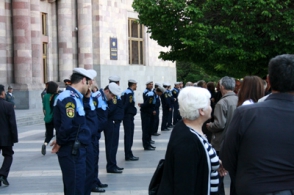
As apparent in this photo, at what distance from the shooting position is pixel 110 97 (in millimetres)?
9773

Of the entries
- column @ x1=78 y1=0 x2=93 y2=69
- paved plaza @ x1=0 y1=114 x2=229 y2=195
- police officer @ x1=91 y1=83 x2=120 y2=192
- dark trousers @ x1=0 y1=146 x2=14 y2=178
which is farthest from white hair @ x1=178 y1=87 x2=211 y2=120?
column @ x1=78 y1=0 x2=93 y2=69

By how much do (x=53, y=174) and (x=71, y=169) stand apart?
3.94 meters

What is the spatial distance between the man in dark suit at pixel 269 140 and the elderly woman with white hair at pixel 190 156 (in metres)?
0.29

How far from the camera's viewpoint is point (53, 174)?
9750mm

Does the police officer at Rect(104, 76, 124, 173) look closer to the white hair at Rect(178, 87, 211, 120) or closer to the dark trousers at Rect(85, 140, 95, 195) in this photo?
the dark trousers at Rect(85, 140, 95, 195)

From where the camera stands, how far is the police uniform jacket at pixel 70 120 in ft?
19.5

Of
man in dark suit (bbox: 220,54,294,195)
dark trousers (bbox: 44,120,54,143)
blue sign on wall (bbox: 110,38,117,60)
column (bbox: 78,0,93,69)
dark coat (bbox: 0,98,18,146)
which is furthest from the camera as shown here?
blue sign on wall (bbox: 110,38,117,60)

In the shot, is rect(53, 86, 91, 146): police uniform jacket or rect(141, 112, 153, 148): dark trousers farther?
rect(141, 112, 153, 148): dark trousers

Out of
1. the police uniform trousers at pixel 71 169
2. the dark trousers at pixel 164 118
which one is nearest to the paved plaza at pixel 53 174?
the police uniform trousers at pixel 71 169

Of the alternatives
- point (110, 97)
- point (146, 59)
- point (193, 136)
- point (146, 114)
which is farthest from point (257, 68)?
point (146, 59)

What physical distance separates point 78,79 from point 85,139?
77 centimetres

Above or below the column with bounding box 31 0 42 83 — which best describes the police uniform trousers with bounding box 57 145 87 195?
below

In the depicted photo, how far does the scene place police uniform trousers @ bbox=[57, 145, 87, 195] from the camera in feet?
19.6

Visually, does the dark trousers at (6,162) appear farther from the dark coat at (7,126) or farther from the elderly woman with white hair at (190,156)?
the elderly woman with white hair at (190,156)
